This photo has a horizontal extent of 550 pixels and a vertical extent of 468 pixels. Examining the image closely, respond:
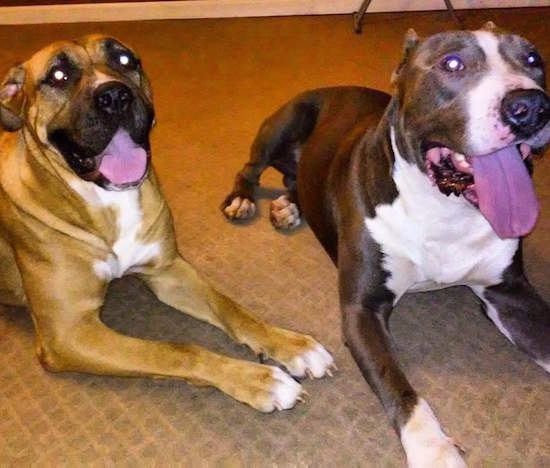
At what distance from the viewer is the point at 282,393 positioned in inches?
84.9

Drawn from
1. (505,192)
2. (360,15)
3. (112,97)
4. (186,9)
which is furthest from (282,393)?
(186,9)

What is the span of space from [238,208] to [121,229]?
0.78m

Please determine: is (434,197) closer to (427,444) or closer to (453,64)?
(453,64)

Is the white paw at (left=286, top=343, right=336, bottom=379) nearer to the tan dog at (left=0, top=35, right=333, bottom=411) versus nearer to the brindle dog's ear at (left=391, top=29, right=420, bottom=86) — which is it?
the tan dog at (left=0, top=35, right=333, bottom=411)

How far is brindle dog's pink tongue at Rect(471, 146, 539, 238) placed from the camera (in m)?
2.00

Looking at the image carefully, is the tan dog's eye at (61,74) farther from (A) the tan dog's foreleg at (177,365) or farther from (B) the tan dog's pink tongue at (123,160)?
(A) the tan dog's foreleg at (177,365)

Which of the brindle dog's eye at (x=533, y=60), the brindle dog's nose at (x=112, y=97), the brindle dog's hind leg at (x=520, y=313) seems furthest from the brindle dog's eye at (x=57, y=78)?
the brindle dog's hind leg at (x=520, y=313)

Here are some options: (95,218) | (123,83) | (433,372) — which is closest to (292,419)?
(433,372)

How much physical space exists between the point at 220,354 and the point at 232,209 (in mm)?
880

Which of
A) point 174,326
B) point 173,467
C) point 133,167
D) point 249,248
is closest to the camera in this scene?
point 173,467

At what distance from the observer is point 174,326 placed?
2.58 meters

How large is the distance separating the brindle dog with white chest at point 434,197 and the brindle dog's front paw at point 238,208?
1.42ft

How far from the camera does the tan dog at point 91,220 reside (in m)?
2.17

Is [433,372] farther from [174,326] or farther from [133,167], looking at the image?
[133,167]
